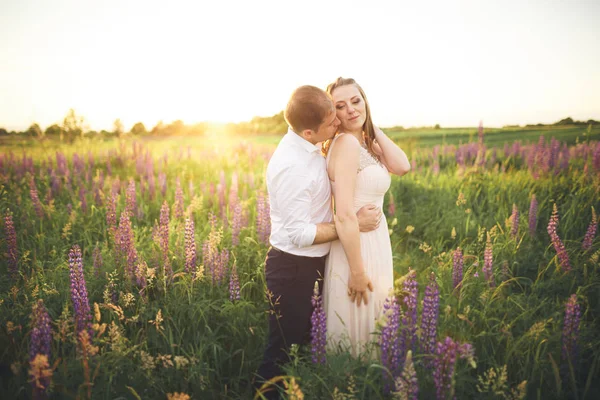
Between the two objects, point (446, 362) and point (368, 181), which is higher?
point (368, 181)

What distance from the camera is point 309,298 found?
2992 mm

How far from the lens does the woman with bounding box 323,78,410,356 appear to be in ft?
9.27

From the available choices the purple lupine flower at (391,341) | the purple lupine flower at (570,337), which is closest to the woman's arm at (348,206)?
the purple lupine flower at (391,341)

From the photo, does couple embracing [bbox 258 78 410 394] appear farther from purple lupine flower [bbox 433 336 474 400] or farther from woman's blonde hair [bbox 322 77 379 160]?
purple lupine flower [bbox 433 336 474 400]

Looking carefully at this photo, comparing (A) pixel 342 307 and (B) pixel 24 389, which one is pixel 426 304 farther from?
(B) pixel 24 389

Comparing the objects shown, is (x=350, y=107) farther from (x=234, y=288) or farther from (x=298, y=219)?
(x=234, y=288)

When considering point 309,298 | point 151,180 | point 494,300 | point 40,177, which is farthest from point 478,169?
point 40,177

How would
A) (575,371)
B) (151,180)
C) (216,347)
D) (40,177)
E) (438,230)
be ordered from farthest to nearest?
(40,177), (151,180), (438,230), (216,347), (575,371)

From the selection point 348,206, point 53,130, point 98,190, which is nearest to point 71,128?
point 53,130

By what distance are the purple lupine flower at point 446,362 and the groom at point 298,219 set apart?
1.12m

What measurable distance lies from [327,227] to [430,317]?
0.97 m

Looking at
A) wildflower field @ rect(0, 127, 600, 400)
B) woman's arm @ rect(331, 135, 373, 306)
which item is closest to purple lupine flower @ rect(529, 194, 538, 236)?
wildflower field @ rect(0, 127, 600, 400)

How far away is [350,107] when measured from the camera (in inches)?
126

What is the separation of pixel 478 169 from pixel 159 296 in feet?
21.6
